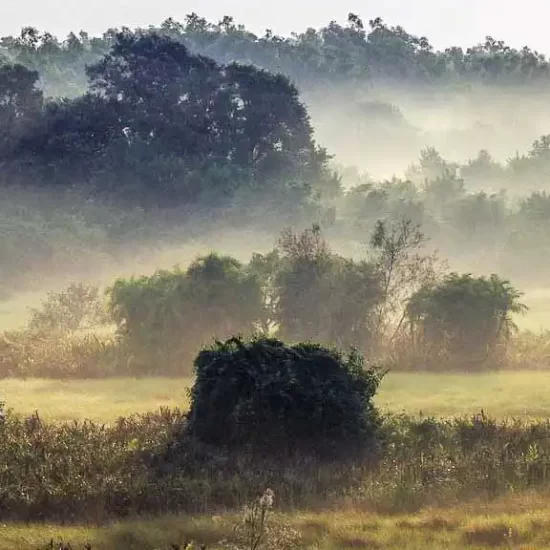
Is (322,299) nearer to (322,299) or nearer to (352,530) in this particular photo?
(322,299)

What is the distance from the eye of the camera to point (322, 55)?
15512 centimetres

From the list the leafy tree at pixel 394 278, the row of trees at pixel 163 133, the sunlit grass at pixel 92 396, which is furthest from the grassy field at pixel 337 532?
the row of trees at pixel 163 133

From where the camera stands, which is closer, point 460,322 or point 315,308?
point 460,322

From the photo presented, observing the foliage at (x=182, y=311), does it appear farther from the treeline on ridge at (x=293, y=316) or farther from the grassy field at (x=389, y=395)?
the grassy field at (x=389, y=395)

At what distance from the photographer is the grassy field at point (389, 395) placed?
2425cm

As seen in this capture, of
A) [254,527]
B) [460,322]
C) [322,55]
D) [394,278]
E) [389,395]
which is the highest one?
[322,55]

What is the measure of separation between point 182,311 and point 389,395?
913 cm

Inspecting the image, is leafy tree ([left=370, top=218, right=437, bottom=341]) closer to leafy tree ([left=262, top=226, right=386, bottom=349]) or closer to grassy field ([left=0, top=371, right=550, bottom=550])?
leafy tree ([left=262, top=226, right=386, bottom=349])

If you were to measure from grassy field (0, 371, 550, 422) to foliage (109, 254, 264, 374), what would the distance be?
5.70 ft

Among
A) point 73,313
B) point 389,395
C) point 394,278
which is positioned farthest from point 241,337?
point 73,313

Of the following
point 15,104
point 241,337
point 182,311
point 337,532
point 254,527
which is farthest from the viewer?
point 15,104

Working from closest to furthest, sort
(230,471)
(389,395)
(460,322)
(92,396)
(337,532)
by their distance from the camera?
(337,532) → (230,471) → (389,395) → (92,396) → (460,322)

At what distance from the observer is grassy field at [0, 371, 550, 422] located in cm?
2425

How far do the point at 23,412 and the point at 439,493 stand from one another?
485 inches
